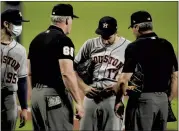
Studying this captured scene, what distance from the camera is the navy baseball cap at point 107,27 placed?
106 inches

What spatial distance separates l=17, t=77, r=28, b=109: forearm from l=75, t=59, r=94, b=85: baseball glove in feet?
1.42

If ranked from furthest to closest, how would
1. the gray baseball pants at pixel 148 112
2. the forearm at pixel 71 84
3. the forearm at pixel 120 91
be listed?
1. the forearm at pixel 120 91
2. the gray baseball pants at pixel 148 112
3. the forearm at pixel 71 84

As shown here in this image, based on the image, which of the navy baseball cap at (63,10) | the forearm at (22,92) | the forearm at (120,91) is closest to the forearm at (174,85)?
the forearm at (120,91)

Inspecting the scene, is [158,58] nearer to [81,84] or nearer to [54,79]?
[81,84]

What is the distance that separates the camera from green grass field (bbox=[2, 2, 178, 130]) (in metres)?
2.69

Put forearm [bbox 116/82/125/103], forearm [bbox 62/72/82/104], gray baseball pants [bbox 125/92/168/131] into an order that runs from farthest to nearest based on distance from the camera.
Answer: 1. forearm [bbox 116/82/125/103]
2. gray baseball pants [bbox 125/92/168/131]
3. forearm [bbox 62/72/82/104]

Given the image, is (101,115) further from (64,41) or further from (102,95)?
(64,41)

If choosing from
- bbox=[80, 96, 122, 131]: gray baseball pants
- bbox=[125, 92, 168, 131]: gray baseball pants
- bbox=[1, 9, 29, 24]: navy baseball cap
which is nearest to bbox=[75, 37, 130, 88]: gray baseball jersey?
bbox=[80, 96, 122, 131]: gray baseball pants

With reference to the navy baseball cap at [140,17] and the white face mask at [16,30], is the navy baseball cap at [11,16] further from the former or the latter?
the navy baseball cap at [140,17]

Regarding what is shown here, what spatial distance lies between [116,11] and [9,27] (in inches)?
32.9

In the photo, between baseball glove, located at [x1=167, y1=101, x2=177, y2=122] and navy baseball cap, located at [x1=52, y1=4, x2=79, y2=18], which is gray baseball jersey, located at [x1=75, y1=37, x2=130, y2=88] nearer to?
navy baseball cap, located at [x1=52, y1=4, x2=79, y2=18]

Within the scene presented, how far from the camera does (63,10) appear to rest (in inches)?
101

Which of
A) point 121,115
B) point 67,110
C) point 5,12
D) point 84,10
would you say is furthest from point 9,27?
point 121,115

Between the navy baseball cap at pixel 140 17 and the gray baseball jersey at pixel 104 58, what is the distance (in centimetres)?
16
